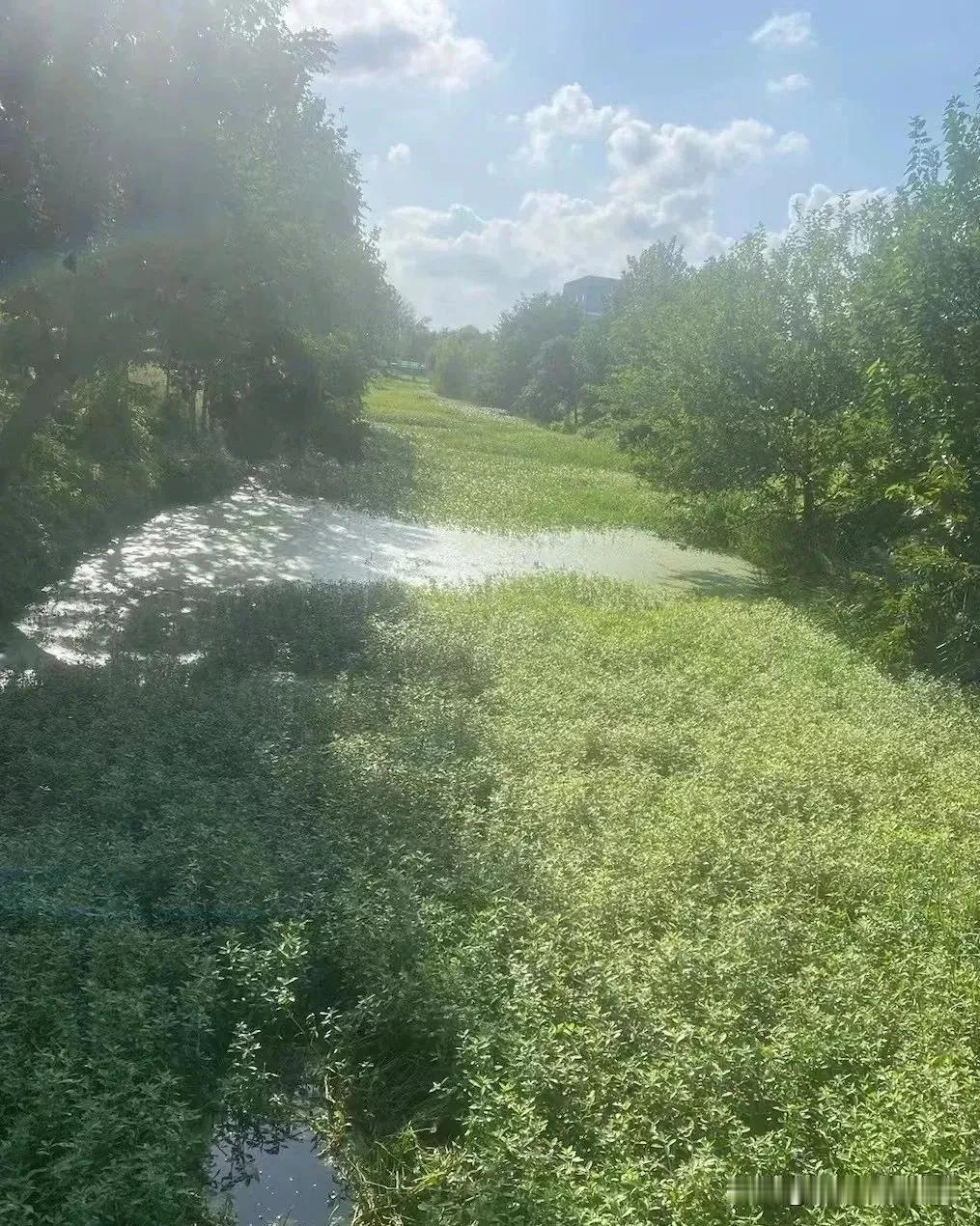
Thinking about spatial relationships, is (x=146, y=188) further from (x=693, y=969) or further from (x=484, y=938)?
(x=693, y=969)

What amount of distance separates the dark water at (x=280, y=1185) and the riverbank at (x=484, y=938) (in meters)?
0.12

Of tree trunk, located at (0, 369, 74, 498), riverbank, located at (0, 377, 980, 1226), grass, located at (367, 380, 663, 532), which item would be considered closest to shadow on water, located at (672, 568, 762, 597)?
grass, located at (367, 380, 663, 532)

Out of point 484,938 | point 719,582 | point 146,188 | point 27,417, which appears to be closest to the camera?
point 484,938

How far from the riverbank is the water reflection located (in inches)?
106

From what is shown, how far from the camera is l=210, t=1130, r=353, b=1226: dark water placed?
402cm

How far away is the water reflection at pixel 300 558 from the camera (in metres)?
11.6

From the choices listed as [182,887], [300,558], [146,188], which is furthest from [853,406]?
[182,887]

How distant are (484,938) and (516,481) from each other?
22243mm

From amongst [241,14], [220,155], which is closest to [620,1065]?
[220,155]

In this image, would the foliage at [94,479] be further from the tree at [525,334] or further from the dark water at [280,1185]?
the tree at [525,334]

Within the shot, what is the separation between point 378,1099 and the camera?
452 centimetres

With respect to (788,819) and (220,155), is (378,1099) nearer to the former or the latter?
(788,819)

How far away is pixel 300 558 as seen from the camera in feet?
50.2

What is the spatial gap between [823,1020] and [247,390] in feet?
67.9
